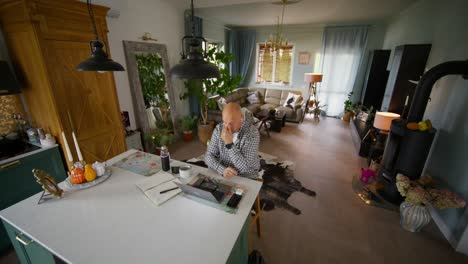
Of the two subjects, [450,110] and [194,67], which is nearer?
[194,67]

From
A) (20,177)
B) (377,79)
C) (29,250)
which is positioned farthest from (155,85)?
(377,79)

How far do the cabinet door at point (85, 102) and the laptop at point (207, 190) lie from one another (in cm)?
151

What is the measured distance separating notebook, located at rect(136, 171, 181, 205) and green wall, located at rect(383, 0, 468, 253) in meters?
2.61

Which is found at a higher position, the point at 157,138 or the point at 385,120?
the point at 385,120

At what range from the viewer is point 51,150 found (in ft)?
6.39

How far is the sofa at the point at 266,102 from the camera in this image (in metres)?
4.84

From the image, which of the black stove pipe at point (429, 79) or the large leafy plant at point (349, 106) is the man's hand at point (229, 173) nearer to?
the black stove pipe at point (429, 79)

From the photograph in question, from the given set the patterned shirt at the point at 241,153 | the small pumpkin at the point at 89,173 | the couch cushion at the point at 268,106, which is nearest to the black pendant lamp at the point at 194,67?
the patterned shirt at the point at 241,153

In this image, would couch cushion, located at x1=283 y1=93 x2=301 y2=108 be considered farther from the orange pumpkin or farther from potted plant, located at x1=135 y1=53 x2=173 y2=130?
the orange pumpkin

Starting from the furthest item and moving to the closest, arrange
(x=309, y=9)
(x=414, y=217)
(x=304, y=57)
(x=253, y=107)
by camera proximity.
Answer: (x=304, y=57) < (x=253, y=107) < (x=309, y=9) < (x=414, y=217)

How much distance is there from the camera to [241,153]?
1667 mm

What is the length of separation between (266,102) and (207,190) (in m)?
5.46

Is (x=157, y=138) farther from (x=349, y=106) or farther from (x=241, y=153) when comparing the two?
(x=349, y=106)

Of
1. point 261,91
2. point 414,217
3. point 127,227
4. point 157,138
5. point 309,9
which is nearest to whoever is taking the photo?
point 127,227
